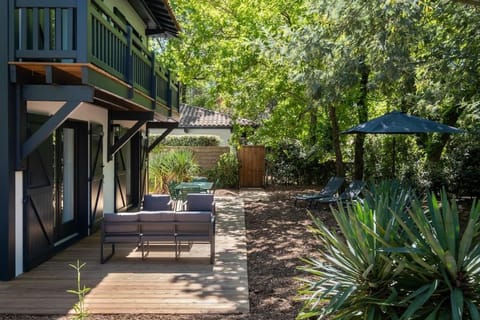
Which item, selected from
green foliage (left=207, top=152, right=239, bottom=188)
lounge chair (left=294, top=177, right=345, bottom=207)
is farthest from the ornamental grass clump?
green foliage (left=207, top=152, right=239, bottom=188)

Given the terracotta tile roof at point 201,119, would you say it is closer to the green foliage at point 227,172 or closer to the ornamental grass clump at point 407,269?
the green foliage at point 227,172

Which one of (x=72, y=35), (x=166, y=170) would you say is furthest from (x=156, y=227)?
(x=166, y=170)

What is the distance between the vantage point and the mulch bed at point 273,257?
5117 mm

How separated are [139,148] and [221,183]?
6323mm

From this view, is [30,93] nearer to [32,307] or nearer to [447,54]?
[32,307]

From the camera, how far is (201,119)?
26266mm

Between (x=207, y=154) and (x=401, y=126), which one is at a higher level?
(x=401, y=126)

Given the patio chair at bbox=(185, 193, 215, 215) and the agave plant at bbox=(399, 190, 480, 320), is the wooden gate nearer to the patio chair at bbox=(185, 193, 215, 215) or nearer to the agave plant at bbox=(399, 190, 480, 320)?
the patio chair at bbox=(185, 193, 215, 215)

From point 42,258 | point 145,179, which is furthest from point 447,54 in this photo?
point 145,179

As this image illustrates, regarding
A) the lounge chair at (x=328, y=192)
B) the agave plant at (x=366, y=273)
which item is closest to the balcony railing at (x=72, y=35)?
the agave plant at (x=366, y=273)

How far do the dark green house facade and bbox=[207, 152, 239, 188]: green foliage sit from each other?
9.85 meters

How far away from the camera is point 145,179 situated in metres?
15.5

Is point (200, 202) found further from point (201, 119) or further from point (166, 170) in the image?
point (201, 119)

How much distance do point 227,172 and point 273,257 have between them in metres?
12.4
